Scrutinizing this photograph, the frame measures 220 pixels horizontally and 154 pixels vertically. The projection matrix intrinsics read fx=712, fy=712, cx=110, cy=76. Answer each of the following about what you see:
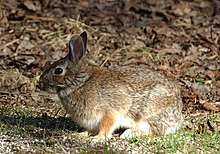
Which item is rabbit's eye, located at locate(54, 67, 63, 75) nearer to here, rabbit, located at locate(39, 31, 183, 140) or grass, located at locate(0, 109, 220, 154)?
rabbit, located at locate(39, 31, 183, 140)

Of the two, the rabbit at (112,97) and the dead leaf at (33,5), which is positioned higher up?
the dead leaf at (33,5)

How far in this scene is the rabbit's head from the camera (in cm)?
740

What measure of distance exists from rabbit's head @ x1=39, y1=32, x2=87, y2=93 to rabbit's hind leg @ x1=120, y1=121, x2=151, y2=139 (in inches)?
29.1

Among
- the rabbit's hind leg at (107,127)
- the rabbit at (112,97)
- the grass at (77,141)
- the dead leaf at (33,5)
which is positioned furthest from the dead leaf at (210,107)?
the dead leaf at (33,5)

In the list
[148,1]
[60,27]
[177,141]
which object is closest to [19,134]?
[177,141]

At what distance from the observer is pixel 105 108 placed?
7.39m

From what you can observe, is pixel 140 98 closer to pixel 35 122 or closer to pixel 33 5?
pixel 35 122

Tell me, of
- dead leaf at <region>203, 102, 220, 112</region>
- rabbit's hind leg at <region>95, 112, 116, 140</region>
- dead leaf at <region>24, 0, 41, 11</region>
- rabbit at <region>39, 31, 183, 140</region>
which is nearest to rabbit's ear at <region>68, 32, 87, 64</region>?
rabbit at <region>39, 31, 183, 140</region>

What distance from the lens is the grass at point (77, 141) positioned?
269 inches

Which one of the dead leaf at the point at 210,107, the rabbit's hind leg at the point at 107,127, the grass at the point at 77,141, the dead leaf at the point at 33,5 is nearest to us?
the grass at the point at 77,141

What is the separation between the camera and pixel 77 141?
23.3 feet

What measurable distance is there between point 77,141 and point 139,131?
71 cm

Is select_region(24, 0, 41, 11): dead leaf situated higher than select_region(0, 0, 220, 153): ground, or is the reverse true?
select_region(24, 0, 41, 11): dead leaf

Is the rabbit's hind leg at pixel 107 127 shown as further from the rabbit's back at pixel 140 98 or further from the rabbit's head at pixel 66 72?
the rabbit's head at pixel 66 72
